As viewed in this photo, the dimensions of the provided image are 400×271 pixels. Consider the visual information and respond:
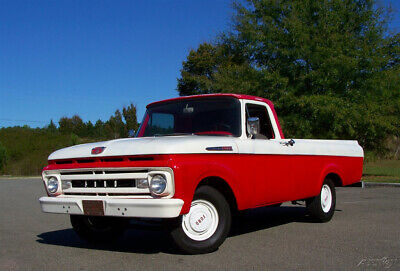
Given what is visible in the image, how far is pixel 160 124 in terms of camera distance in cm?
719

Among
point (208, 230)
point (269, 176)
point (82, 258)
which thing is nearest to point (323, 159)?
point (269, 176)

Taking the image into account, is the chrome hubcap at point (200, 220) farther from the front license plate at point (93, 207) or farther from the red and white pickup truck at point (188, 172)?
the front license plate at point (93, 207)

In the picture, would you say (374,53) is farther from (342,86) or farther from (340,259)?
(340,259)

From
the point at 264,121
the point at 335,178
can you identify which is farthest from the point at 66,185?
the point at 335,178

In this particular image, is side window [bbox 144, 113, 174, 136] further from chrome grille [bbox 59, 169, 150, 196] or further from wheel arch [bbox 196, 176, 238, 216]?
chrome grille [bbox 59, 169, 150, 196]

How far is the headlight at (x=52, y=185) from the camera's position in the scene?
617 cm

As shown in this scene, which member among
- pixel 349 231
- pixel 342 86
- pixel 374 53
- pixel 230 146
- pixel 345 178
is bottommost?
pixel 349 231

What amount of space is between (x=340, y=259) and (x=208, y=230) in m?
1.54

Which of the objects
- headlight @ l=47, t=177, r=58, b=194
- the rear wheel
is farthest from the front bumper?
the rear wheel

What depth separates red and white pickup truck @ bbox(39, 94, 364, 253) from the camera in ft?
17.2

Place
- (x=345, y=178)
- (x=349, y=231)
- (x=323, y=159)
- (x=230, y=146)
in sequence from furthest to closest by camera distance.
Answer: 1. (x=345, y=178)
2. (x=323, y=159)
3. (x=349, y=231)
4. (x=230, y=146)

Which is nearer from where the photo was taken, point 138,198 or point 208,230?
point 138,198

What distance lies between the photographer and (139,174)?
529cm

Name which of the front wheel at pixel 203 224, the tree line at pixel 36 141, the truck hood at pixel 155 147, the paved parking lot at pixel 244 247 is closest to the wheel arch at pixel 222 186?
the front wheel at pixel 203 224
